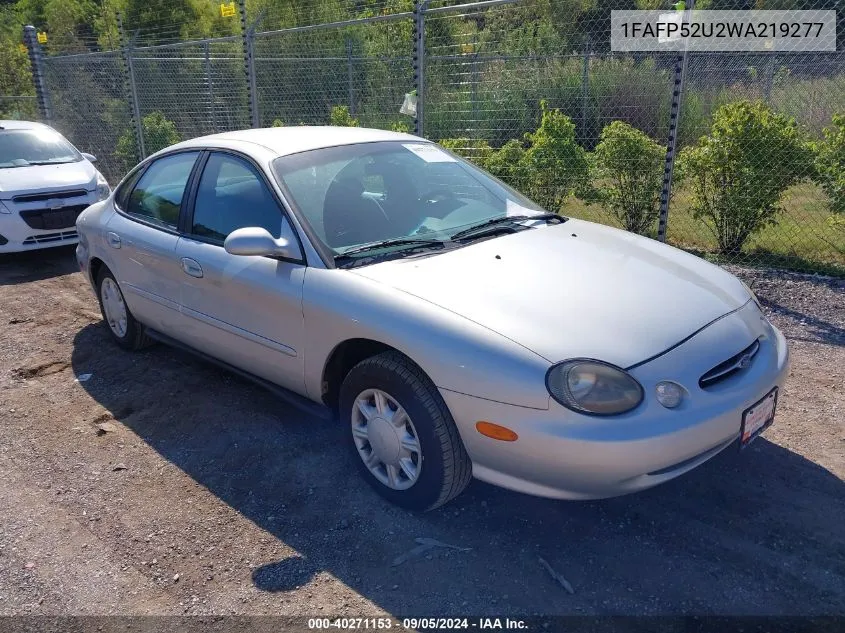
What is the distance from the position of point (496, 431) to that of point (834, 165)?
5.34m

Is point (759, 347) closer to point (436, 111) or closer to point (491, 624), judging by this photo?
point (491, 624)

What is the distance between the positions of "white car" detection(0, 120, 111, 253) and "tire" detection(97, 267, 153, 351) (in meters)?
3.09

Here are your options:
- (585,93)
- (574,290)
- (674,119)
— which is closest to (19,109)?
(585,93)

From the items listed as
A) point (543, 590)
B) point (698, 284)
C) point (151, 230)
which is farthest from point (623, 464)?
point (151, 230)

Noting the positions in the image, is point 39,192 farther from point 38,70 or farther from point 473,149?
point 38,70

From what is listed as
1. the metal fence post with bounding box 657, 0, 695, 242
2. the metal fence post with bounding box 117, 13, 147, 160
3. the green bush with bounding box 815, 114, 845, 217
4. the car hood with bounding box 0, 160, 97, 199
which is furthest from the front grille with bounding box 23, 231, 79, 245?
the green bush with bounding box 815, 114, 845, 217

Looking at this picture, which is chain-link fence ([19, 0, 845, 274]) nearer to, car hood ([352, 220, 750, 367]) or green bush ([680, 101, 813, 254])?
green bush ([680, 101, 813, 254])

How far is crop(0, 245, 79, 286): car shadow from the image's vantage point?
7742mm

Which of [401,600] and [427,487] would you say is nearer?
[401,600]

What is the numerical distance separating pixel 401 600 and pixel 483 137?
22.0ft

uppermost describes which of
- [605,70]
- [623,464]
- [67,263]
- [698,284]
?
[605,70]

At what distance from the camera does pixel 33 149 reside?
8.93m

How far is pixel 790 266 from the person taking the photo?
259 inches

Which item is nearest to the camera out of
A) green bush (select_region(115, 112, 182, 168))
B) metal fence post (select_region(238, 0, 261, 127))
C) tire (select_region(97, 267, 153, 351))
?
tire (select_region(97, 267, 153, 351))
